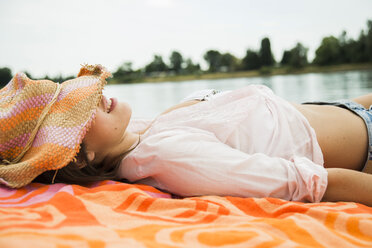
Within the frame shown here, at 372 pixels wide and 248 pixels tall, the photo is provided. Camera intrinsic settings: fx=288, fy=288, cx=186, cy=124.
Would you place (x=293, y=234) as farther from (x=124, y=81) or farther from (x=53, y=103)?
(x=124, y=81)

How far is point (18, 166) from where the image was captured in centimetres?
128

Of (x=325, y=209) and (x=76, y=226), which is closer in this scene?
(x=76, y=226)

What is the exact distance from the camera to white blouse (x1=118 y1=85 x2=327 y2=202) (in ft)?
4.25

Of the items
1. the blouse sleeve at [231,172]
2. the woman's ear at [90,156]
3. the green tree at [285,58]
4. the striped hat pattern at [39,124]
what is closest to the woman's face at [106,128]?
the woman's ear at [90,156]

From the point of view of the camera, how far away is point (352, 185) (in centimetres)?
130

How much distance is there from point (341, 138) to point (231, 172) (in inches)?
32.2

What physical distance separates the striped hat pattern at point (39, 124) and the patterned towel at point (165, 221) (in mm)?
115

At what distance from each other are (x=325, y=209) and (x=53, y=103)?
52.1 inches

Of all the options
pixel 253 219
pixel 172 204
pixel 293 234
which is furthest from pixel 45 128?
pixel 293 234

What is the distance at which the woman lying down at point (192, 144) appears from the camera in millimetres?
1292

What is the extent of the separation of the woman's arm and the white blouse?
62 mm

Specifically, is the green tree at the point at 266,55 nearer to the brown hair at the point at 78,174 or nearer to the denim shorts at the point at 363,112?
the denim shorts at the point at 363,112

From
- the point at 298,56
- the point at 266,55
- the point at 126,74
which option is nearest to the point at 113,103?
the point at 126,74

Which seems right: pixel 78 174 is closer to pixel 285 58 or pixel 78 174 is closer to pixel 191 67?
pixel 285 58
